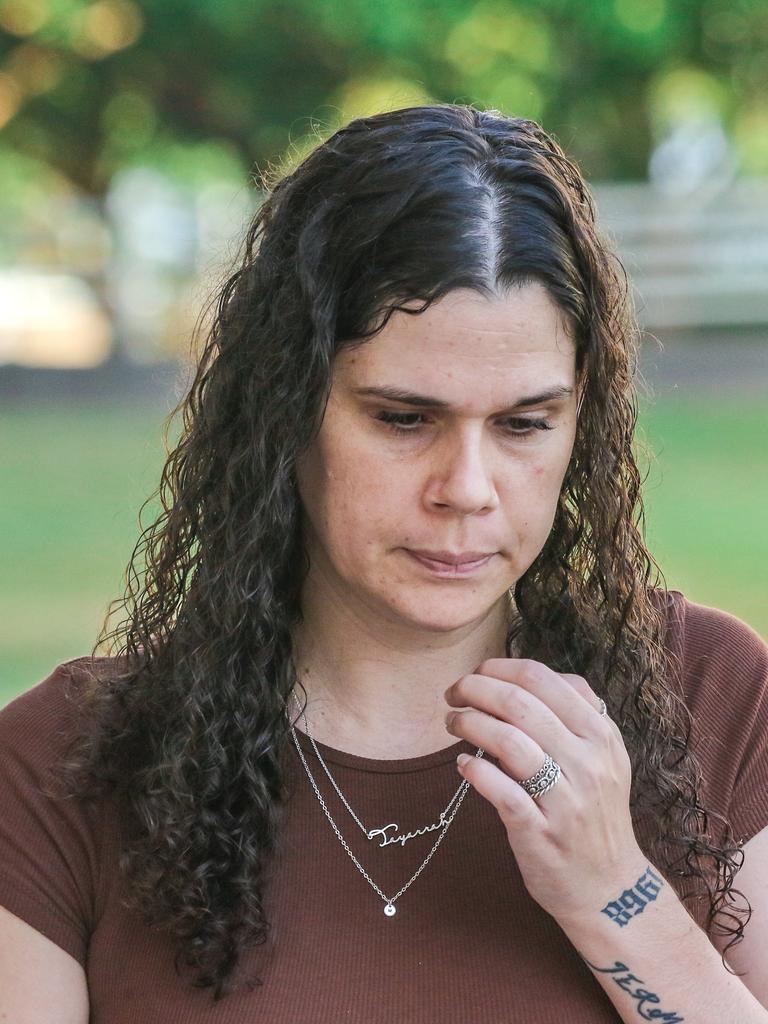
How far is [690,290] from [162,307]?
19.2 feet

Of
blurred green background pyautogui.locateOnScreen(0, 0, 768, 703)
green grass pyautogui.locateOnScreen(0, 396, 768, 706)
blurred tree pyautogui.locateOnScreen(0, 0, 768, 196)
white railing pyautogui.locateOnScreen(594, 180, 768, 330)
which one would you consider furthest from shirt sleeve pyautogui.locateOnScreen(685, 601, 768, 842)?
white railing pyautogui.locateOnScreen(594, 180, 768, 330)

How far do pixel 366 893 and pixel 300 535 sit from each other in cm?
51

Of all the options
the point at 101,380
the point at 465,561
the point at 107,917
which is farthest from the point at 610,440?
the point at 101,380

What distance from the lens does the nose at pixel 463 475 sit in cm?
202

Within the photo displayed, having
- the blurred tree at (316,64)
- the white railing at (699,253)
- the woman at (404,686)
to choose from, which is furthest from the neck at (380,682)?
the white railing at (699,253)

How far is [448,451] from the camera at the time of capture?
204 cm

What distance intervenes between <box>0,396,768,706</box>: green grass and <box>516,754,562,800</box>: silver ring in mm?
3645

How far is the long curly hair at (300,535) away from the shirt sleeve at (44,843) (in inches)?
1.7

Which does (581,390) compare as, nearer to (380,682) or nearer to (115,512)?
(380,682)

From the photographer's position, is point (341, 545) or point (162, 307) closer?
point (341, 545)

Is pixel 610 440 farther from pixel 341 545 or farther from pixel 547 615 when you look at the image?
pixel 341 545

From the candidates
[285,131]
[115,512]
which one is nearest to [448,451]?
[115,512]

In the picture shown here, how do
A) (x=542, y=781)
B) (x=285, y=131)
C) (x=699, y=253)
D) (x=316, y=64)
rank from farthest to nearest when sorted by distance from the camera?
(x=699, y=253)
(x=316, y=64)
(x=285, y=131)
(x=542, y=781)

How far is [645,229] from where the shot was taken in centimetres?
1836
